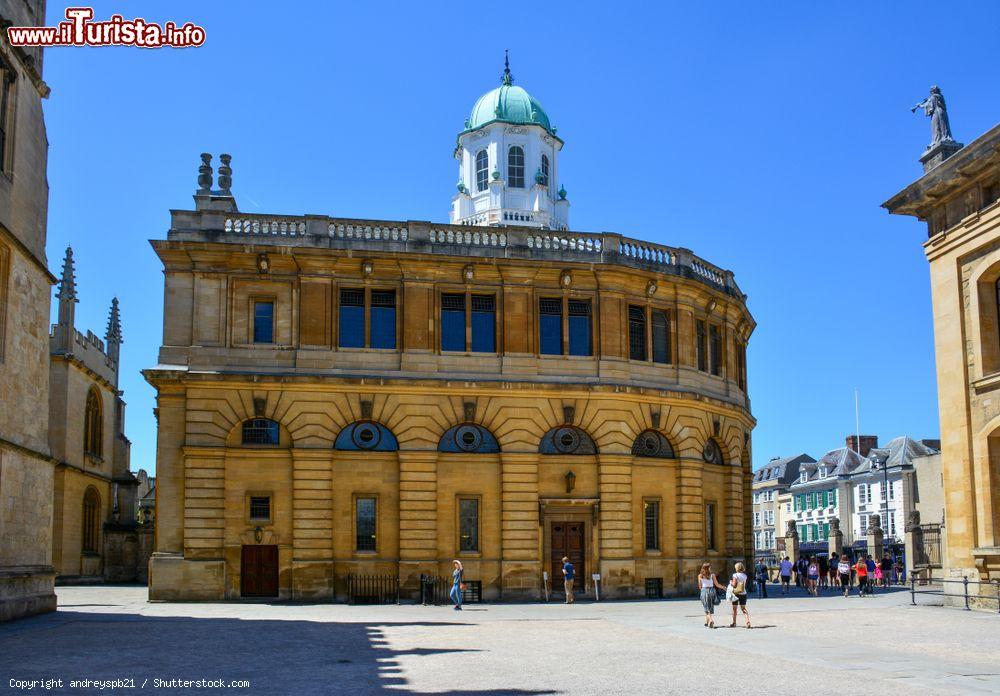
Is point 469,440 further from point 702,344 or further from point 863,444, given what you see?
point 863,444

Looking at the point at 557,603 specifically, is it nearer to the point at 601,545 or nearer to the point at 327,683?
the point at 601,545

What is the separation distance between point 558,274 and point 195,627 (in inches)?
726

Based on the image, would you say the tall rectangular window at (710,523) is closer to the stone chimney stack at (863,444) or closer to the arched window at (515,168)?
the arched window at (515,168)

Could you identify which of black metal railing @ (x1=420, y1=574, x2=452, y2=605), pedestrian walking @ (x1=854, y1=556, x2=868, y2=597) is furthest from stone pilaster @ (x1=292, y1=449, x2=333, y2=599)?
pedestrian walking @ (x1=854, y1=556, x2=868, y2=597)

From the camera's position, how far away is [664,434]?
129 feet

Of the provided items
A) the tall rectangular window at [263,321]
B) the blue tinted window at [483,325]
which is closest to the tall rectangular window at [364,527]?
the tall rectangular window at [263,321]

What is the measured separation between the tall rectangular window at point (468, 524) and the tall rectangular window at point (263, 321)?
855cm

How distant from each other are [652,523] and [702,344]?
7597 mm

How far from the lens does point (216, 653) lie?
19.6 meters

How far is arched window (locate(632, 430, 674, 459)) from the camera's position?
38844 mm

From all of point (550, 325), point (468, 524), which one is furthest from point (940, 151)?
point (468, 524)

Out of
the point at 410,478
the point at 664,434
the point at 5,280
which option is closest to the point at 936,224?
the point at 664,434

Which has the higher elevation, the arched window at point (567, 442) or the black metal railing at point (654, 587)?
the arched window at point (567, 442)

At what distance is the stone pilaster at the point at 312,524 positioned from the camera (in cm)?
3525
